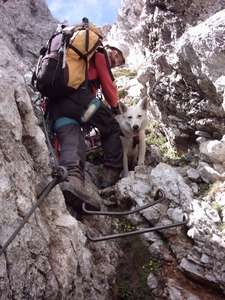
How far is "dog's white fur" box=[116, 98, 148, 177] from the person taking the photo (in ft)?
24.1

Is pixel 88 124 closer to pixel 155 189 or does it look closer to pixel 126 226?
pixel 155 189

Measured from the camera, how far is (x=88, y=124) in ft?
21.0

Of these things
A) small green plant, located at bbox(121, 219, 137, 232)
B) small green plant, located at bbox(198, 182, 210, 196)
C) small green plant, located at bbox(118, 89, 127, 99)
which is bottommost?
small green plant, located at bbox(121, 219, 137, 232)

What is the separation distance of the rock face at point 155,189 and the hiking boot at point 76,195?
0.63 ft

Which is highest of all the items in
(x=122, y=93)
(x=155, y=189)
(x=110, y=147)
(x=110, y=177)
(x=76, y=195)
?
(x=122, y=93)

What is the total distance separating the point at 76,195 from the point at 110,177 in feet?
6.71

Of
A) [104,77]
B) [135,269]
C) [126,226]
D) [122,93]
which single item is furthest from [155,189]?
[122,93]

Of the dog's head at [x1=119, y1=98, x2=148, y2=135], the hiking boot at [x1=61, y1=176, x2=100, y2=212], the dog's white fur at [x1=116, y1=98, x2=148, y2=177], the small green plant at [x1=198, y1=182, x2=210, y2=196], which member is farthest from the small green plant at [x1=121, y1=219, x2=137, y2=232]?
the dog's head at [x1=119, y1=98, x2=148, y2=135]

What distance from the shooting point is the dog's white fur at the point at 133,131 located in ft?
24.1

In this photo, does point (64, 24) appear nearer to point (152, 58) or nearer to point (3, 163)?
point (152, 58)

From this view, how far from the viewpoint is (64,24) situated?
20.1 feet

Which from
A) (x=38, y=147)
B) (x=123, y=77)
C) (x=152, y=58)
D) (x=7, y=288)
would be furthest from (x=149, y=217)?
(x=123, y=77)

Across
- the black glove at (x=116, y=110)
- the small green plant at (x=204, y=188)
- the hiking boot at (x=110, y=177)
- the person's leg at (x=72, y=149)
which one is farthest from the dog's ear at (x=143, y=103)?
the small green plant at (x=204, y=188)

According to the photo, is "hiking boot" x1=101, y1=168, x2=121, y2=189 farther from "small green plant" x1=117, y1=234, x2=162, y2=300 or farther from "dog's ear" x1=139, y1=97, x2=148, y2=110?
"dog's ear" x1=139, y1=97, x2=148, y2=110
